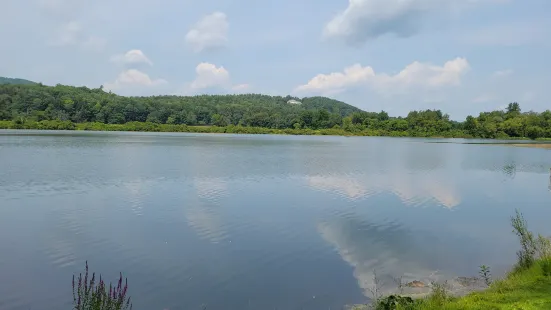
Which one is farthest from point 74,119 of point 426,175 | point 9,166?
point 426,175

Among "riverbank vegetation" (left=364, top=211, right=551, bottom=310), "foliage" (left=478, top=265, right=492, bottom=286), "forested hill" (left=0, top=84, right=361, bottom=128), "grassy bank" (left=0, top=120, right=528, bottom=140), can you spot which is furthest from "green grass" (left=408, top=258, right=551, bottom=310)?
"forested hill" (left=0, top=84, right=361, bottom=128)

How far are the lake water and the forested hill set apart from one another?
117 meters

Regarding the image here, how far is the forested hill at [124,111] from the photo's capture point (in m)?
127

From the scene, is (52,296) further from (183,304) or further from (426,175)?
(426,175)

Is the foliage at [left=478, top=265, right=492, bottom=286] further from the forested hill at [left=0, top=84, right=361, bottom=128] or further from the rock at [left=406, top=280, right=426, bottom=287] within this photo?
the forested hill at [left=0, top=84, right=361, bottom=128]

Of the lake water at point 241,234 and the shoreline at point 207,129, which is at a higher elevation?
the shoreline at point 207,129

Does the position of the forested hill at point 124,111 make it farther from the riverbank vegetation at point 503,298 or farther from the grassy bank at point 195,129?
the riverbank vegetation at point 503,298

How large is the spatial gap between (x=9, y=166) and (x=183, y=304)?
26.6 m

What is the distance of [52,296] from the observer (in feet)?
28.2

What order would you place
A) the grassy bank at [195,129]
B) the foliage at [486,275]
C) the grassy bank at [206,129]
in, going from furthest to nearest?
the grassy bank at [206,129] < the grassy bank at [195,129] < the foliage at [486,275]

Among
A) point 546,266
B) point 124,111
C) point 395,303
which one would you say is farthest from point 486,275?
point 124,111

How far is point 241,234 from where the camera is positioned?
45.8 feet

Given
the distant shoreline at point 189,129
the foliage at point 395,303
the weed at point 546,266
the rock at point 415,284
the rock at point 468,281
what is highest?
the distant shoreline at point 189,129

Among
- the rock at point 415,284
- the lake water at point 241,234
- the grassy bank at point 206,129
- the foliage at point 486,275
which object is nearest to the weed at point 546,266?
the foliage at point 486,275
